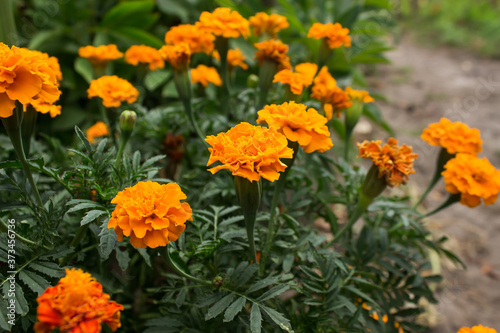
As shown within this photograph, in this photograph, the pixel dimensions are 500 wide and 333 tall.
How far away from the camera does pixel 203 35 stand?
3.44ft

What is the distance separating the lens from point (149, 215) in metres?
0.59

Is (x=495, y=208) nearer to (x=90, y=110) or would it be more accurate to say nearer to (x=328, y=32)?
(x=328, y=32)

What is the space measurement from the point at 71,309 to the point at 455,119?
9.22 feet

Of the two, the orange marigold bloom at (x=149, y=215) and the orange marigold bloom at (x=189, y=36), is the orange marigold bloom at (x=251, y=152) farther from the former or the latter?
the orange marigold bloom at (x=189, y=36)

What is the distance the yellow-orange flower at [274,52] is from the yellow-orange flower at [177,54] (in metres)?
0.17

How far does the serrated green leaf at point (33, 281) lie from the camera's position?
2.12ft

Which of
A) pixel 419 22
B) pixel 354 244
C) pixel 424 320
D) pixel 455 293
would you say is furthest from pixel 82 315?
pixel 419 22

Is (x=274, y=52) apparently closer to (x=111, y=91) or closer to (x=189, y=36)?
(x=189, y=36)

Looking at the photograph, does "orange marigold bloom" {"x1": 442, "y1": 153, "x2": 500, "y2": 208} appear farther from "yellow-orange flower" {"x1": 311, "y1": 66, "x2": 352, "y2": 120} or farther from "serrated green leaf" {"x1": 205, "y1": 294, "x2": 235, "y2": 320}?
"serrated green leaf" {"x1": 205, "y1": 294, "x2": 235, "y2": 320}

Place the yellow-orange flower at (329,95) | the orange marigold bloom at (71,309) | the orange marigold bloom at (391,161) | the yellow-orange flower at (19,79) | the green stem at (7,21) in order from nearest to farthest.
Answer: the orange marigold bloom at (71,309) → the yellow-orange flower at (19,79) → the orange marigold bloom at (391,161) → the yellow-orange flower at (329,95) → the green stem at (7,21)

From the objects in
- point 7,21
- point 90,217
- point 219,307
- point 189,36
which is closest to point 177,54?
point 189,36

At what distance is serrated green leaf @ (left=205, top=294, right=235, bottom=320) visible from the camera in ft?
2.21

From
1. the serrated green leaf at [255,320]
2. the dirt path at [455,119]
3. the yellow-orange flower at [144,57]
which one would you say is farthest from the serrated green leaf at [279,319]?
the dirt path at [455,119]

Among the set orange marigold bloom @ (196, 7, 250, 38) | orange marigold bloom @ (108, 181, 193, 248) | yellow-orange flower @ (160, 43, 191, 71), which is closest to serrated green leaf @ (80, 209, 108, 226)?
orange marigold bloom @ (108, 181, 193, 248)
